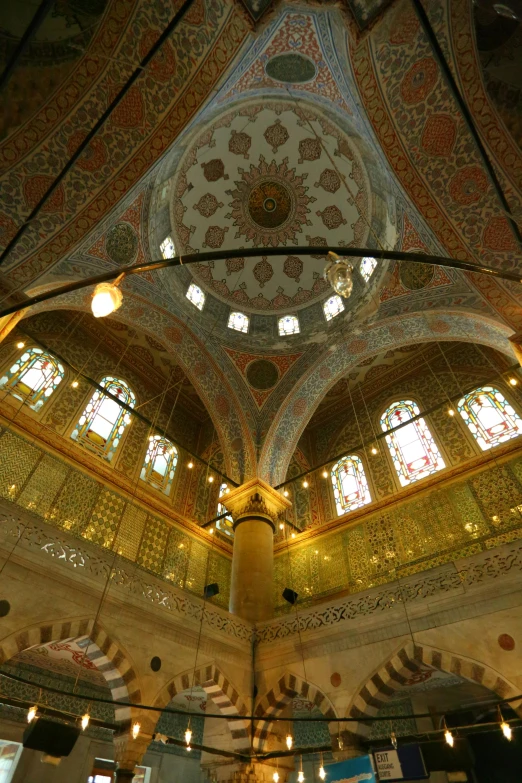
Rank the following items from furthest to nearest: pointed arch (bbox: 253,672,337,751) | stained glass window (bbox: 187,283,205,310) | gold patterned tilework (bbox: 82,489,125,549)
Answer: stained glass window (bbox: 187,283,205,310), gold patterned tilework (bbox: 82,489,125,549), pointed arch (bbox: 253,672,337,751)

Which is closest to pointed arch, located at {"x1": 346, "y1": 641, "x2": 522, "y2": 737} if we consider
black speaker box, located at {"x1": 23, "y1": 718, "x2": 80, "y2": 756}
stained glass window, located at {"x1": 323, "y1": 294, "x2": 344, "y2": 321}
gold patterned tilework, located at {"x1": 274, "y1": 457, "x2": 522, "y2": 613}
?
gold patterned tilework, located at {"x1": 274, "y1": 457, "x2": 522, "y2": 613}

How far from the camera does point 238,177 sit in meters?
10.9

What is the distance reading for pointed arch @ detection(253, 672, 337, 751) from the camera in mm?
A: 6664

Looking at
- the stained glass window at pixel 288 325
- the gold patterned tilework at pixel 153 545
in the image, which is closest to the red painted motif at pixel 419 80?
the stained glass window at pixel 288 325

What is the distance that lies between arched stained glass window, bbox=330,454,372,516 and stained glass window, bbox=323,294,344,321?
144 inches

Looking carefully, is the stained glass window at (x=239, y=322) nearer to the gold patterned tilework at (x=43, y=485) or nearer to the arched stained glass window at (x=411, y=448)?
the arched stained glass window at (x=411, y=448)

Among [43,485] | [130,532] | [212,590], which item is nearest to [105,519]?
[130,532]

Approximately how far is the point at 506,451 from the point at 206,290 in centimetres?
776

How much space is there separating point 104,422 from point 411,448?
23.8 feet

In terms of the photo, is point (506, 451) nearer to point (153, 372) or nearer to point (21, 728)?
point (153, 372)

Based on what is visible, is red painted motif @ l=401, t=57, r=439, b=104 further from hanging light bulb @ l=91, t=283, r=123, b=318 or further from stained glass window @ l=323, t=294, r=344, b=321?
hanging light bulb @ l=91, t=283, r=123, b=318

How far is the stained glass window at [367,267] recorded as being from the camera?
1008 centimetres

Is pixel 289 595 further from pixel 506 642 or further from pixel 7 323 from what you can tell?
pixel 7 323

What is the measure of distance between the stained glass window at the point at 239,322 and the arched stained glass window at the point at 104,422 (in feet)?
10.4
